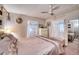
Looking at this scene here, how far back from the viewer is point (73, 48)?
193 centimetres

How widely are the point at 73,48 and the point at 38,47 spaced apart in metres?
0.61

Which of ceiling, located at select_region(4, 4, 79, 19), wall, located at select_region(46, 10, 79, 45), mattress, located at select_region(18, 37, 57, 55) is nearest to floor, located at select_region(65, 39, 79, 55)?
wall, located at select_region(46, 10, 79, 45)

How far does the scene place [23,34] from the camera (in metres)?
1.99

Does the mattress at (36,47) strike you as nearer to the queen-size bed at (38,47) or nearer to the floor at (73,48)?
the queen-size bed at (38,47)

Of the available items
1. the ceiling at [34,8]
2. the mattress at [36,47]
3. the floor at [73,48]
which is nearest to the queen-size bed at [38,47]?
the mattress at [36,47]

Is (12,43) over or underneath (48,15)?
underneath

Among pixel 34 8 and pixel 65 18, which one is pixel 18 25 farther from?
pixel 65 18

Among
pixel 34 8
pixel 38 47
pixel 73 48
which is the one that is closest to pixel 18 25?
pixel 34 8

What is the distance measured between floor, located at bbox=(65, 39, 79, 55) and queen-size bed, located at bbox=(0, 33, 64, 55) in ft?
0.33

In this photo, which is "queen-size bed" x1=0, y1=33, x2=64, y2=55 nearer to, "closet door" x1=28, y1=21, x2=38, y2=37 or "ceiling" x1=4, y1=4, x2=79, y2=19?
"closet door" x1=28, y1=21, x2=38, y2=37

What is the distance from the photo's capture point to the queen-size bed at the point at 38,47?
6.27 feet
